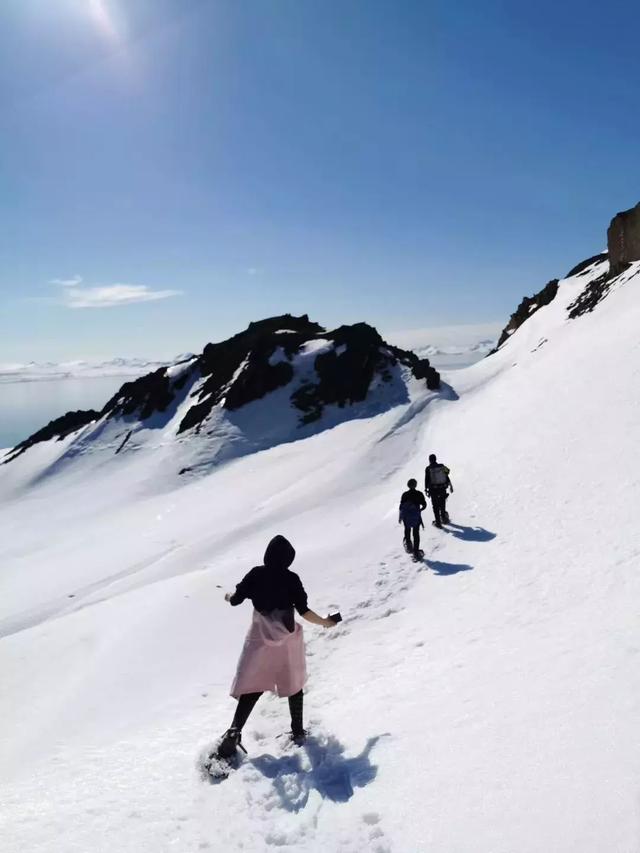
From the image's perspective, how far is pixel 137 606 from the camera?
14.7 meters

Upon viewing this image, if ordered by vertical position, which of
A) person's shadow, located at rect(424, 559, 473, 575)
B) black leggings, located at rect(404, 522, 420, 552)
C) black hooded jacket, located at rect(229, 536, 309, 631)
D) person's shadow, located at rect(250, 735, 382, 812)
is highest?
black hooded jacket, located at rect(229, 536, 309, 631)

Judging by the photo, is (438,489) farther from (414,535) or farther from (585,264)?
(585,264)

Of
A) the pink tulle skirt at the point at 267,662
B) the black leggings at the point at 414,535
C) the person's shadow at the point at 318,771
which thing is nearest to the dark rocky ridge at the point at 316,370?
the black leggings at the point at 414,535

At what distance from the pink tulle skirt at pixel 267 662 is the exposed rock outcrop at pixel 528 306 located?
58.1 metres

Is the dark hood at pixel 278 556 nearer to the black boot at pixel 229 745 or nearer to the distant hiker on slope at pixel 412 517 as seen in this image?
the black boot at pixel 229 745

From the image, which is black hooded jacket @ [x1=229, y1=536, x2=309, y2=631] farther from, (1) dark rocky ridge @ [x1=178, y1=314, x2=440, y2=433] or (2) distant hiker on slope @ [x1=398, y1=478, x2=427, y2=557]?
(1) dark rocky ridge @ [x1=178, y1=314, x2=440, y2=433]

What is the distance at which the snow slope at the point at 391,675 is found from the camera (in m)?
4.15

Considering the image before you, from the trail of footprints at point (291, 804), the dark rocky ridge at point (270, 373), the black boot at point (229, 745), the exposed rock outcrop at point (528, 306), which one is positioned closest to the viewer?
the trail of footprints at point (291, 804)

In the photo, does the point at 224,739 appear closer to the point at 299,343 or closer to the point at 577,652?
the point at 577,652

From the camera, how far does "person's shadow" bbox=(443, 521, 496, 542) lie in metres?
13.6

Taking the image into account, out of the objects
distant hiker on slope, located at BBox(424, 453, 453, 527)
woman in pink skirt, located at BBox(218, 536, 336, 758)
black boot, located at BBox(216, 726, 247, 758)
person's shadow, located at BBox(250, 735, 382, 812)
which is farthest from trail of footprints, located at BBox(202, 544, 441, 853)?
distant hiker on slope, located at BBox(424, 453, 453, 527)

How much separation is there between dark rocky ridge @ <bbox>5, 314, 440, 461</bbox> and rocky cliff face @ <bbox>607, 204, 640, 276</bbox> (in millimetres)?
17396

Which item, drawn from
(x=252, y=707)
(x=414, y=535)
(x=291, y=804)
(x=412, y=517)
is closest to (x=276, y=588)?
(x=252, y=707)

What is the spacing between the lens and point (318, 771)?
5.09 m
